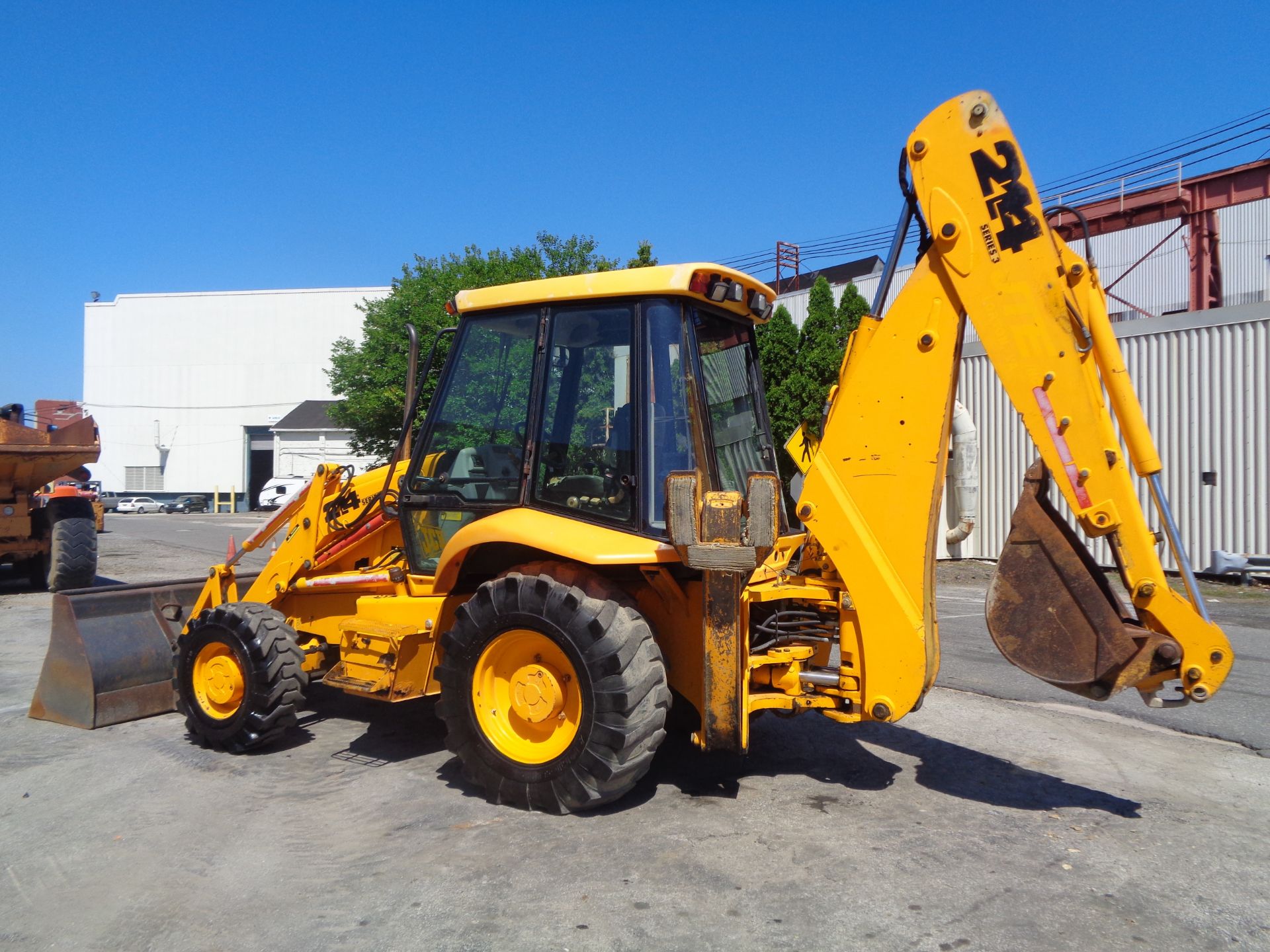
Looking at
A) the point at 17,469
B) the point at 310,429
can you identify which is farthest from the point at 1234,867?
the point at 310,429

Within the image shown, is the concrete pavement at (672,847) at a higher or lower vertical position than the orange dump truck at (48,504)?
lower

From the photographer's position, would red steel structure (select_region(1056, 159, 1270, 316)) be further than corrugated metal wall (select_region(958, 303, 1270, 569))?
Yes

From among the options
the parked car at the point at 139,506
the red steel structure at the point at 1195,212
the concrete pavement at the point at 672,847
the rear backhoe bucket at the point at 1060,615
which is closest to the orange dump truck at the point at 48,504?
the concrete pavement at the point at 672,847

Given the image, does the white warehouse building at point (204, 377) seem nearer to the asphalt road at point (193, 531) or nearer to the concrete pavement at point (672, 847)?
the asphalt road at point (193, 531)

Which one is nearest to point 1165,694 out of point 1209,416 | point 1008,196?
point 1008,196

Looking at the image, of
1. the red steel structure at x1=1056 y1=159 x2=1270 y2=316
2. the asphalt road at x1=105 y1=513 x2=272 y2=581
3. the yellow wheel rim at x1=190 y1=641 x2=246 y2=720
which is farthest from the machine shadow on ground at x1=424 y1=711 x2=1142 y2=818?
the red steel structure at x1=1056 y1=159 x2=1270 y2=316

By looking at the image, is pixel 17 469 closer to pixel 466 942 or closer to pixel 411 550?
pixel 411 550

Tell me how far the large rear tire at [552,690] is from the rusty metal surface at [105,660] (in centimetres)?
273

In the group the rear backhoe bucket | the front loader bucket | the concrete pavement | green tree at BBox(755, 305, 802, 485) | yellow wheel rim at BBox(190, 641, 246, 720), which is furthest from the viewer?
green tree at BBox(755, 305, 802, 485)

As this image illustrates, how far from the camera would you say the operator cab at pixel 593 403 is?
4668mm

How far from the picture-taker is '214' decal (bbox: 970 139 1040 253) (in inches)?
165

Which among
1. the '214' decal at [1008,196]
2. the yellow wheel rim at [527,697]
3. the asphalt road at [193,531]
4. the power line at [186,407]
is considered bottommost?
the asphalt road at [193,531]

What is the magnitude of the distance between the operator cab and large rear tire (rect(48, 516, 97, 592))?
954 cm

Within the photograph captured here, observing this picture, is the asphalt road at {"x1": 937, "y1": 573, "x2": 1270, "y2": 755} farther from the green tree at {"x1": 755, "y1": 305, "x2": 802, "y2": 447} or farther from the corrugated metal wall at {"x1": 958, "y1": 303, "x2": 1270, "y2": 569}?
the green tree at {"x1": 755, "y1": 305, "x2": 802, "y2": 447}
